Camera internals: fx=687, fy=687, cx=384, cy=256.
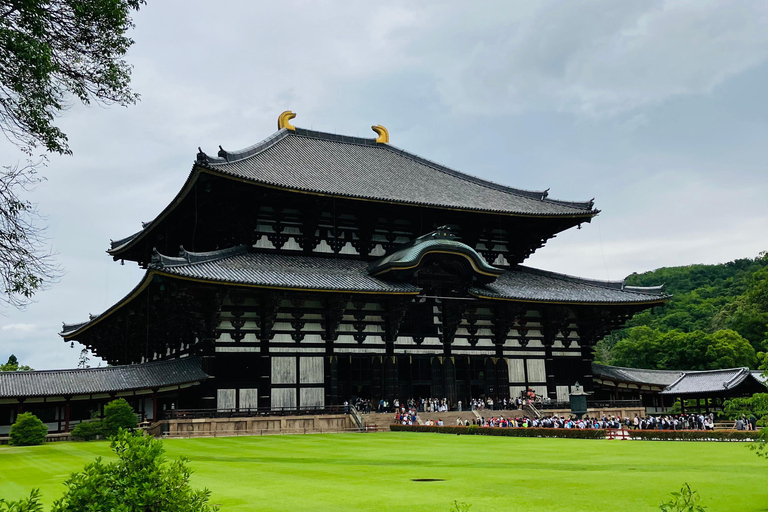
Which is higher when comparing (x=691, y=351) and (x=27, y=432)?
(x=691, y=351)

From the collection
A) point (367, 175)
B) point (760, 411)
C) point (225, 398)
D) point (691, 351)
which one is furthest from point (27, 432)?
point (691, 351)

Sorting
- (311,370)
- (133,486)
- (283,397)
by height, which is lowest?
(133,486)

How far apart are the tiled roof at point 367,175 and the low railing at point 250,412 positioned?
13.1m

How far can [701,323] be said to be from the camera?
110 meters

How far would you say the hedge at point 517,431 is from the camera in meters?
31.6

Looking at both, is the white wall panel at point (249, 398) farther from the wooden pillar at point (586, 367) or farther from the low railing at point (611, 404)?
the wooden pillar at point (586, 367)

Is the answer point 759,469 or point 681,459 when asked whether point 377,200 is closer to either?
point 681,459

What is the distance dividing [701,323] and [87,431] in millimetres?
98852

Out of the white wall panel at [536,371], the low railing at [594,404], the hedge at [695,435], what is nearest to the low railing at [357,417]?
the low railing at [594,404]

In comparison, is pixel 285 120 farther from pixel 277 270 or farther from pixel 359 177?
pixel 277 270

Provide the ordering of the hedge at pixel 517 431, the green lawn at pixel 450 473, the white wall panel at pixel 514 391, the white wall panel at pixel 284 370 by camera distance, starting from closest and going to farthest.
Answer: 1. the green lawn at pixel 450 473
2. the hedge at pixel 517 431
3. the white wall panel at pixel 284 370
4. the white wall panel at pixel 514 391

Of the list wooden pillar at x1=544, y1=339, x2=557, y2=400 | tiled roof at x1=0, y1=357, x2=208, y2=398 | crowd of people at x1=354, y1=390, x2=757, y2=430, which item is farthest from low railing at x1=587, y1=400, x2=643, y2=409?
tiled roof at x1=0, y1=357, x2=208, y2=398

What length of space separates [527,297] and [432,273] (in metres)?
6.48

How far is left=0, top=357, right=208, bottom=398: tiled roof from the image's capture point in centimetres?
3972
